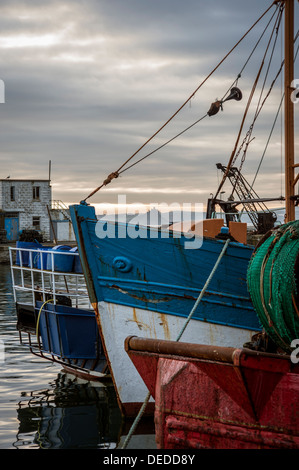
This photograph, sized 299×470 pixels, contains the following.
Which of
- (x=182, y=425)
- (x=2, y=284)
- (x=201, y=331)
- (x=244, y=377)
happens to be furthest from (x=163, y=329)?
(x=2, y=284)

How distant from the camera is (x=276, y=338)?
21.0 ft

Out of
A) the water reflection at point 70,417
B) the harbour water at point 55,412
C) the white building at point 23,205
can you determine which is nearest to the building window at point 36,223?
the white building at point 23,205

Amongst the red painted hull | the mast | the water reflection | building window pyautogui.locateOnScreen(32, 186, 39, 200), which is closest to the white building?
building window pyautogui.locateOnScreen(32, 186, 39, 200)

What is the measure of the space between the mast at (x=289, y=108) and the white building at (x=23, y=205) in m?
49.8

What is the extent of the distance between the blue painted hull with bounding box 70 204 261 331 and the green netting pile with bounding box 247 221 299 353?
6.60 ft

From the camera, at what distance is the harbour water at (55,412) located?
26.3 ft

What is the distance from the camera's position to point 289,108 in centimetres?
873

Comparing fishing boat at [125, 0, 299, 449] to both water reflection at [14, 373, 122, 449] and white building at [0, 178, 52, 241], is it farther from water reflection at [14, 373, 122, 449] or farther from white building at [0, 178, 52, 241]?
white building at [0, 178, 52, 241]

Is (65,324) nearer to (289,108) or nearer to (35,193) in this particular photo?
(289,108)

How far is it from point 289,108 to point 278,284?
3.58m

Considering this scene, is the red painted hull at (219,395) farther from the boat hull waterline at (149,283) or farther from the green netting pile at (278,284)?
the boat hull waterline at (149,283)

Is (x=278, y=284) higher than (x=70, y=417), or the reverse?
(x=278, y=284)

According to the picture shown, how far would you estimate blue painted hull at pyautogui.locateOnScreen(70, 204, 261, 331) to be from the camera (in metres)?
8.59
